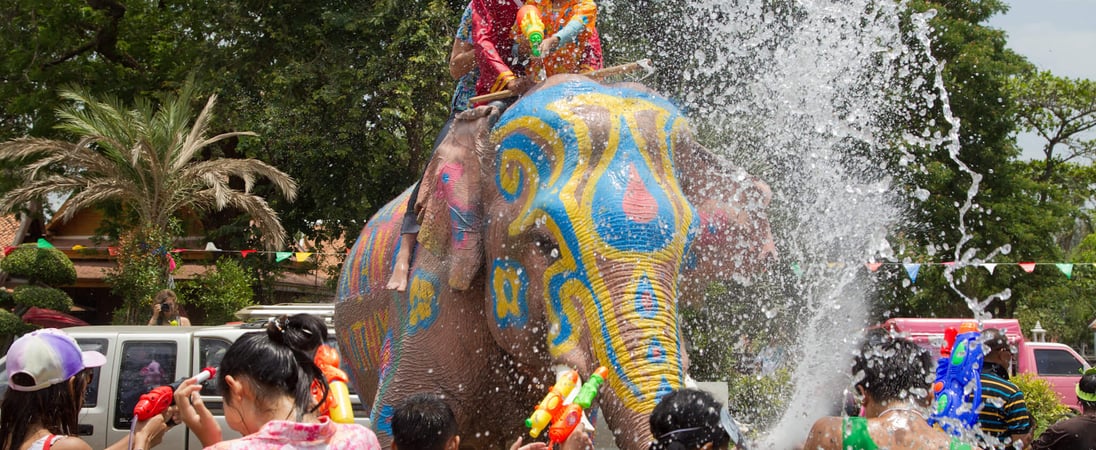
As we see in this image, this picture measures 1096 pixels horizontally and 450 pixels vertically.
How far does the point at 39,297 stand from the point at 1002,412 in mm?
16753

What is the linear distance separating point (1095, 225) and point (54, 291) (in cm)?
3285

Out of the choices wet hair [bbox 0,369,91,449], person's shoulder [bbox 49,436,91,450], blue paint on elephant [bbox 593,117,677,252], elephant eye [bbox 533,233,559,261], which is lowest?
person's shoulder [bbox 49,436,91,450]

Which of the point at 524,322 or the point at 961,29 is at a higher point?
the point at 961,29

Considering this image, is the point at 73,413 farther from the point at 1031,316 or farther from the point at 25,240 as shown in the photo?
the point at 1031,316

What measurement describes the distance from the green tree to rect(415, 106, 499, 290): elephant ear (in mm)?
11782

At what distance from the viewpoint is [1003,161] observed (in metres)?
21.3

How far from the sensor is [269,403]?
3.29m

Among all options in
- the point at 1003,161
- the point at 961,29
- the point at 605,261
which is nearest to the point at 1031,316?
the point at 1003,161

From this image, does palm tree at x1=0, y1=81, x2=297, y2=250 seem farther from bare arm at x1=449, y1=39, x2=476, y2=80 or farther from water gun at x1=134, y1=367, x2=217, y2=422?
water gun at x1=134, y1=367, x2=217, y2=422

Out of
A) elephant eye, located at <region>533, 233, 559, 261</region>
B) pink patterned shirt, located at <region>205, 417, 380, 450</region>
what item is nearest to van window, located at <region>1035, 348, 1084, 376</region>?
elephant eye, located at <region>533, 233, 559, 261</region>

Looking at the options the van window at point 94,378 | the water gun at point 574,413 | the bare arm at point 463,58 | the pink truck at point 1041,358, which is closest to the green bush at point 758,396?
the pink truck at point 1041,358

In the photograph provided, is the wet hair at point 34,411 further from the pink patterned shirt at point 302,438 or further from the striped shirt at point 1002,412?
the striped shirt at point 1002,412

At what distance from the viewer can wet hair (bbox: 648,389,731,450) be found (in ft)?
11.0

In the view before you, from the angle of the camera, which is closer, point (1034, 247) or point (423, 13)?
point (423, 13)
